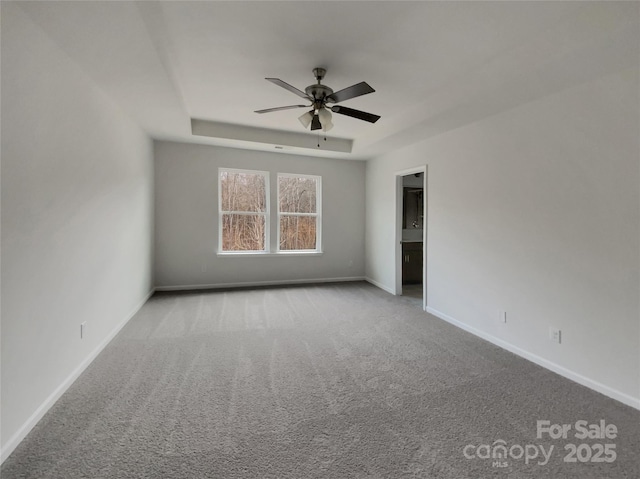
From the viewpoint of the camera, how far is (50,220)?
79.0 inches

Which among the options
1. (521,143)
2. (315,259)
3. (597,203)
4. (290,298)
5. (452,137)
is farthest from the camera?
(315,259)

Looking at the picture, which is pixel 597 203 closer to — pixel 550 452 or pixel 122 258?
pixel 550 452

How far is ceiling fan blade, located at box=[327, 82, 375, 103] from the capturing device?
89.9 inches

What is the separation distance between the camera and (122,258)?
3398 mm

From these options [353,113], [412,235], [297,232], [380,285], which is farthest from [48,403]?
[412,235]

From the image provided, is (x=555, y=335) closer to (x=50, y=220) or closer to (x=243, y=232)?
(x=50, y=220)

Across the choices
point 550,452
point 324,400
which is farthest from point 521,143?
point 324,400

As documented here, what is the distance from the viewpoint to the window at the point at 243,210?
17.5 ft

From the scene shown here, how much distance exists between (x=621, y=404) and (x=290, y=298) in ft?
12.2

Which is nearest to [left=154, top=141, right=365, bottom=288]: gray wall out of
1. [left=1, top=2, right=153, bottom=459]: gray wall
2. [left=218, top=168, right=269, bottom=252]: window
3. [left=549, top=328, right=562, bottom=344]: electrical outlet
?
[left=218, top=168, right=269, bottom=252]: window

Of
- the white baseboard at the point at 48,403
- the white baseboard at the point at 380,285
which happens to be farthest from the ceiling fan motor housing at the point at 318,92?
the white baseboard at the point at 380,285

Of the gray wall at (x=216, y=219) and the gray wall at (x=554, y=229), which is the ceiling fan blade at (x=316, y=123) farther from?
the gray wall at (x=216, y=219)

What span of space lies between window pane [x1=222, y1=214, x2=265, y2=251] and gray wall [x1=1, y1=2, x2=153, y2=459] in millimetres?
2229

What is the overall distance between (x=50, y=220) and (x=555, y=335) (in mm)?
4050
